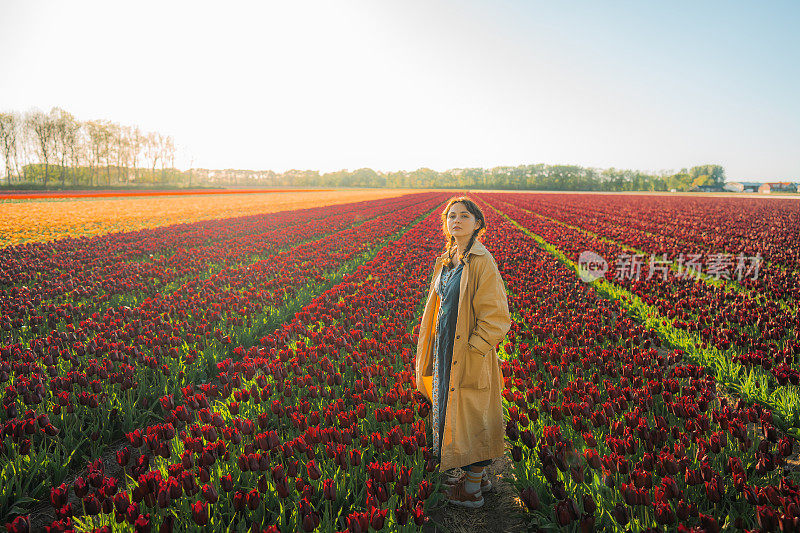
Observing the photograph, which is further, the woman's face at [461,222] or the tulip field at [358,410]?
the woman's face at [461,222]

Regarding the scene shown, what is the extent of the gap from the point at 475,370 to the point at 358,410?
1254 mm

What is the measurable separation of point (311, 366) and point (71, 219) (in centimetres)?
2571

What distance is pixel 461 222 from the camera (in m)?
3.13

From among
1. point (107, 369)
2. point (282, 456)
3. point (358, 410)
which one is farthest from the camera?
point (107, 369)

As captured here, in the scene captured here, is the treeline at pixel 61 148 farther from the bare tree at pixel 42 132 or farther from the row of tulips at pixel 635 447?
the row of tulips at pixel 635 447

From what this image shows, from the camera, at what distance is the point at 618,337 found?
5699mm

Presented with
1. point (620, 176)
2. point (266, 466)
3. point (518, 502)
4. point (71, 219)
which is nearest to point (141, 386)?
point (266, 466)

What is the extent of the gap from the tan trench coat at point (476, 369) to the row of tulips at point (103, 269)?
6354 millimetres

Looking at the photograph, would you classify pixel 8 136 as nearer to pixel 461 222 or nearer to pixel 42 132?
pixel 42 132

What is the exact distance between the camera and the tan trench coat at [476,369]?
115 inches

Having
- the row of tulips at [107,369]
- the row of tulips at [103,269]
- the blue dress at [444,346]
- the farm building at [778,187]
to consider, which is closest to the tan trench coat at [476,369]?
the blue dress at [444,346]

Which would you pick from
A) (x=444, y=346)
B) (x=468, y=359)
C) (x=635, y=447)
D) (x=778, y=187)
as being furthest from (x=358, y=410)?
(x=778, y=187)

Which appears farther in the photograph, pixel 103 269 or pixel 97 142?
pixel 97 142

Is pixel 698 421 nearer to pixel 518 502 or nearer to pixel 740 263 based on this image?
pixel 518 502
